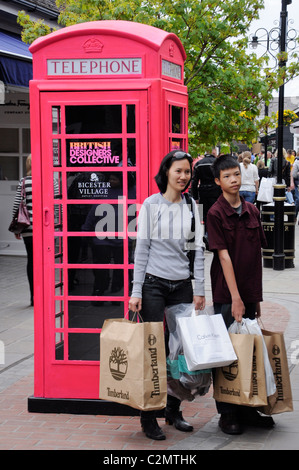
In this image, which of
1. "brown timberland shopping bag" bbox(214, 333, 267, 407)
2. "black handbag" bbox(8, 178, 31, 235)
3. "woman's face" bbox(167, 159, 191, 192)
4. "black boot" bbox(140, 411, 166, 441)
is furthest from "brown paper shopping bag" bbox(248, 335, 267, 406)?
"black handbag" bbox(8, 178, 31, 235)

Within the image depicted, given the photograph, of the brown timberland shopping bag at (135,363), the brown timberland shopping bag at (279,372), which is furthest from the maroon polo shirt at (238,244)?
the brown timberland shopping bag at (135,363)

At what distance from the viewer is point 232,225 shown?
16.9 ft

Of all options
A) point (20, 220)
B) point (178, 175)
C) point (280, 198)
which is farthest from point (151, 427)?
point (280, 198)

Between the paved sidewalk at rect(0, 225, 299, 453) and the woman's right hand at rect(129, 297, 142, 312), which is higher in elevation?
the woman's right hand at rect(129, 297, 142, 312)

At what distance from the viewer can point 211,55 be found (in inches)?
489

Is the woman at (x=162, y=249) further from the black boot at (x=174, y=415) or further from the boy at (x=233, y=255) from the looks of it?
the boy at (x=233, y=255)

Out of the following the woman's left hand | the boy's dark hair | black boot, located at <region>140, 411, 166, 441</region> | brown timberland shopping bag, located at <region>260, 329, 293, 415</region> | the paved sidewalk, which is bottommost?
the paved sidewalk

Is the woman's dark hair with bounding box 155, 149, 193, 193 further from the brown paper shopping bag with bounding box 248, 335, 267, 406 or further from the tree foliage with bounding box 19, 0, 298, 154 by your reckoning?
the tree foliage with bounding box 19, 0, 298, 154

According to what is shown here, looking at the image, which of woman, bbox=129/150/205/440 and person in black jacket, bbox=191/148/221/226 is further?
person in black jacket, bbox=191/148/221/226

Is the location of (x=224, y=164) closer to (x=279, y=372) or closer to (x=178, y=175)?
(x=178, y=175)

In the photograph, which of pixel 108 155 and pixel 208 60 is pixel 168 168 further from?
pixel 208 60

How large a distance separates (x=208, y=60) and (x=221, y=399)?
8.46 m

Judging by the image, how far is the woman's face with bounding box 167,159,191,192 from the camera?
5004 millimetres

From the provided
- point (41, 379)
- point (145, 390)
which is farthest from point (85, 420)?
point (145, 390)
